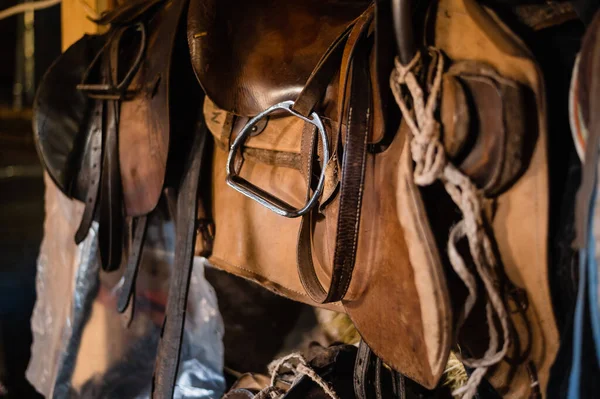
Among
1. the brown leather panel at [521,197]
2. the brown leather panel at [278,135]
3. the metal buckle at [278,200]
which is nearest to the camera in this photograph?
the brown leather panel at [521,197]

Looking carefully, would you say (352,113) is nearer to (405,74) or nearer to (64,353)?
(405,74)

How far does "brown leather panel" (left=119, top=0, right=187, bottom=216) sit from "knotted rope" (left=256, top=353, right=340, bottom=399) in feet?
1.09

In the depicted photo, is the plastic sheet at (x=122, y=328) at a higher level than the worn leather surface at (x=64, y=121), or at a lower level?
lower

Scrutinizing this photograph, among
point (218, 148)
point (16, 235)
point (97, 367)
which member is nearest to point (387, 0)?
point (218, 148)

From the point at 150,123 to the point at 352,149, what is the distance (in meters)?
0.45

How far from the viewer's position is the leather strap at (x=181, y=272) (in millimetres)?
760

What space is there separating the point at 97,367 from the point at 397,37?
100cm

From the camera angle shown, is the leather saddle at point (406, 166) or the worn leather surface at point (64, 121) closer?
the leather saddle at point (406, 166)

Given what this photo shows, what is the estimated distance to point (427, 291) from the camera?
40cm

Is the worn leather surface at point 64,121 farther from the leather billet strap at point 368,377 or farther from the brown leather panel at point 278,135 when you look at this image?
the leather billet strap at point 368,377

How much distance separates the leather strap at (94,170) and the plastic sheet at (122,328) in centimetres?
15

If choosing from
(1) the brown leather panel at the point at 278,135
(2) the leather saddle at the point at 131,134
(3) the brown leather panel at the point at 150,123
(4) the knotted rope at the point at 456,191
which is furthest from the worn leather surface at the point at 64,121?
(4) the knotted rope at the point at 456,191

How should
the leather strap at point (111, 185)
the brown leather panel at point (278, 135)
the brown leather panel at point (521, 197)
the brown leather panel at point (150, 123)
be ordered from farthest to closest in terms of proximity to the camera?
the leather strap at point (111, 185) < the brown leather panel at point (150, 123) < the brown leather panel at point (278, 135) < the brown leather panel at point (521, 197)

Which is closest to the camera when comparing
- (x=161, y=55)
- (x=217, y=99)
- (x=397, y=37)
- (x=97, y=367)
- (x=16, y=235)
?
(x=397, y=37)
